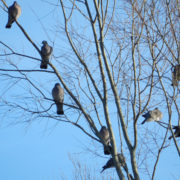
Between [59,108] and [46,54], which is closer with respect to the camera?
[59,108]

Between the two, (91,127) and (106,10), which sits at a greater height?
(106,10)

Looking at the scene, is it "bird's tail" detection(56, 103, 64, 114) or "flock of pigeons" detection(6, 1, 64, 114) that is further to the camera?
"flock of pigeons" detection(6, 1, 64, 114)

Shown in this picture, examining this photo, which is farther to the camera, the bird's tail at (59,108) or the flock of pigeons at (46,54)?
the flock of pigeons at (46,54)

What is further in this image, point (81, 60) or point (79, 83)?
point (79, 83)

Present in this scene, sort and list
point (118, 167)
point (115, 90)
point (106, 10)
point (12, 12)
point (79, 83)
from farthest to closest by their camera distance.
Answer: point (12, 12), point (79, 83), point (106, 10), point (115, 90), point (118, 167)

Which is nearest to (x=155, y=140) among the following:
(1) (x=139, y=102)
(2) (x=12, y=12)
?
(1) (x=139, y=102)

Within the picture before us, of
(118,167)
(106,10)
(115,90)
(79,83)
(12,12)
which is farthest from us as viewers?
(12,12)

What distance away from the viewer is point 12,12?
7797 mm

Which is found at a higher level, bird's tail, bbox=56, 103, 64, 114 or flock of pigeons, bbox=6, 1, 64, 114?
flock of pigeons, bbox=6, 1, 64, 114

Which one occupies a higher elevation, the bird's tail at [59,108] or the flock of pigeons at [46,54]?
the flock of pigeons at [46,54]

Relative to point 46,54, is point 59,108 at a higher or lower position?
lower

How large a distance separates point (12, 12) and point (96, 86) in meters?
3.07

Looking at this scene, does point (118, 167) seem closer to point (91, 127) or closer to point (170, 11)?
point (91, 127)

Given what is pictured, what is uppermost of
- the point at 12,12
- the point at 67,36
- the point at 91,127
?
the point at 12,12
